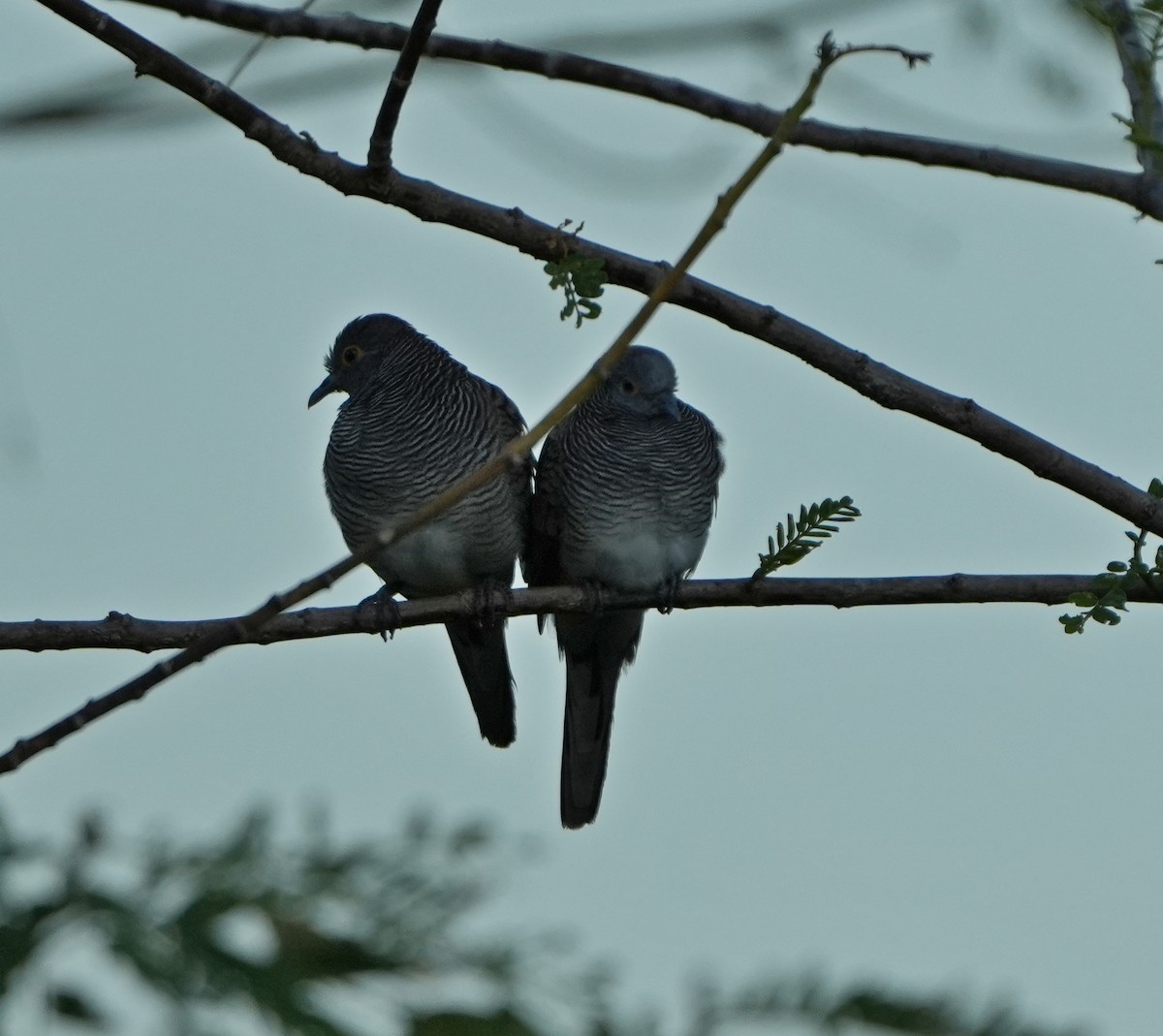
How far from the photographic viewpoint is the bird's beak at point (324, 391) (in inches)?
276

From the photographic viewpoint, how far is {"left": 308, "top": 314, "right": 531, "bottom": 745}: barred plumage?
6.27 m

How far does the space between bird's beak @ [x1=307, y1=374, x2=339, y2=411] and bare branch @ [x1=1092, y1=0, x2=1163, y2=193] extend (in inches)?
141

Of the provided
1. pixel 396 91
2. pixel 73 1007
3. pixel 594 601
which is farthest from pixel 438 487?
pixel 73 1007

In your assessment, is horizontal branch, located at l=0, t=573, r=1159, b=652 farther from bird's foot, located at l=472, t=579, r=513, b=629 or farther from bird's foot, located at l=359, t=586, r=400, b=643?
bird's foot, located at l=472, t=579, r=513, b=629

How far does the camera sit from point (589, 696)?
277 inches

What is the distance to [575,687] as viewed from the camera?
703cm

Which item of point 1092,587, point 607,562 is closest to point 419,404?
point 607,562

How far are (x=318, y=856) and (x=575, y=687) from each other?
5361mm

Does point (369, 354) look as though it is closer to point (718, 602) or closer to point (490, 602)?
point (490, 602)

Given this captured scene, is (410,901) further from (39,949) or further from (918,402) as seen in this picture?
(918,402)

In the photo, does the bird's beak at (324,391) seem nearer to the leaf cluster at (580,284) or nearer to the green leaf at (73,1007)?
the leaf cluster at (580,284)

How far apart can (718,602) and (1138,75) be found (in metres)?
2.02

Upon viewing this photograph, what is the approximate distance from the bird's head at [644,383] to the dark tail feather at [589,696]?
87cm

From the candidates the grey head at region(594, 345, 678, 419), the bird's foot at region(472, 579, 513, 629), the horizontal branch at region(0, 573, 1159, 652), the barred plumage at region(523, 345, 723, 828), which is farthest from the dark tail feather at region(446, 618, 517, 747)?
the horizontal branch at region(0, 573, 1159, 652)
